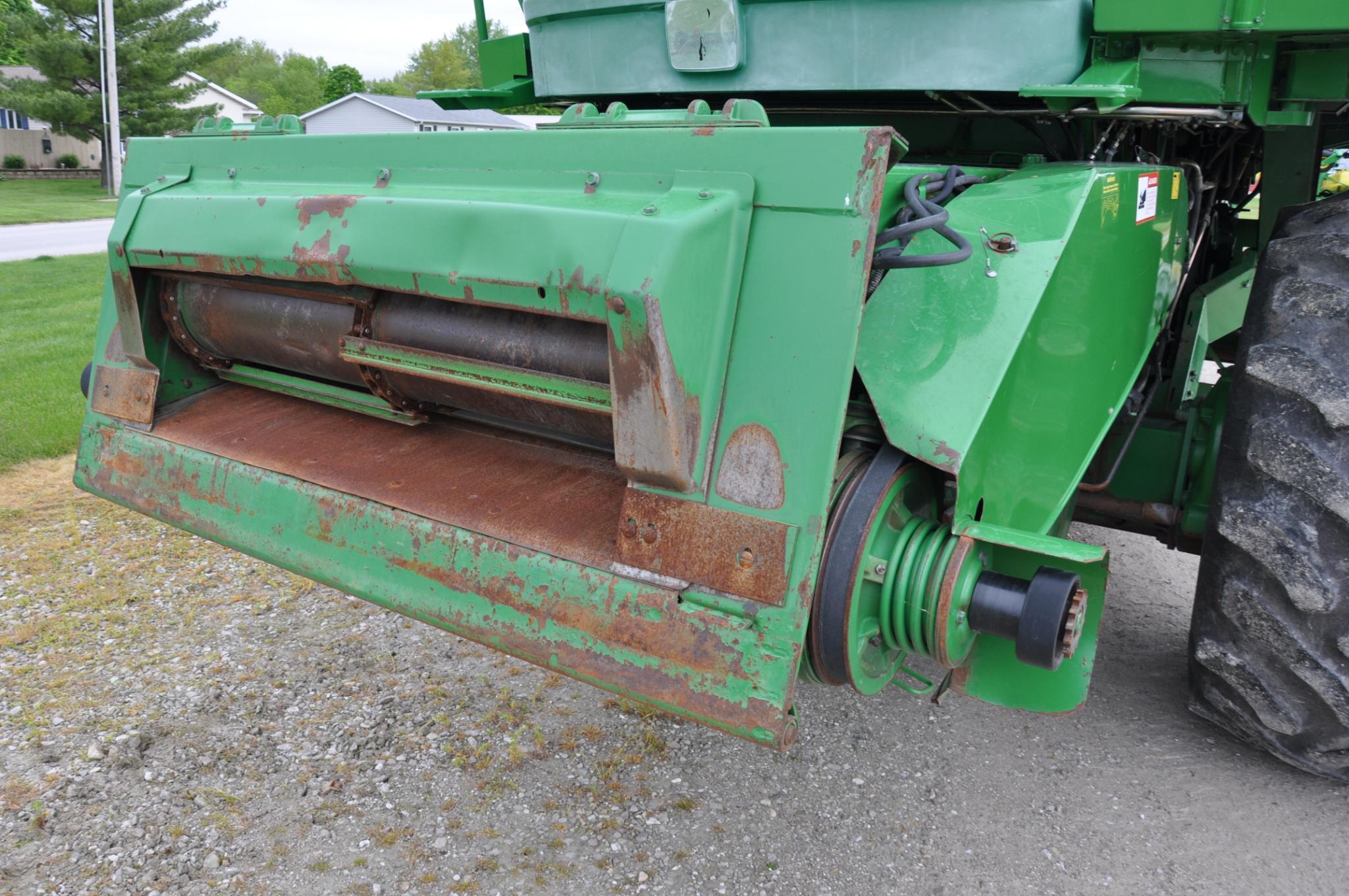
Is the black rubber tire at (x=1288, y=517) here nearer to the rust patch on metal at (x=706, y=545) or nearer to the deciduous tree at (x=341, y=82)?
the rust patch on metal at (x=706, y=545)

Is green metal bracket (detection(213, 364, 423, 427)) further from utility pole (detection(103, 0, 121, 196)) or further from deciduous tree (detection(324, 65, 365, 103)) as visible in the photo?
deciduous tree (detection(324, 65, 365, 103))

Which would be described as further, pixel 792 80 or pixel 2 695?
pixel 2 695

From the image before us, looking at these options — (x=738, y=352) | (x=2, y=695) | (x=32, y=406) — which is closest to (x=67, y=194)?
(x=32, y=406)

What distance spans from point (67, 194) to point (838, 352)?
3299 cm

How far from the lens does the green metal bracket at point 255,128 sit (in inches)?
103

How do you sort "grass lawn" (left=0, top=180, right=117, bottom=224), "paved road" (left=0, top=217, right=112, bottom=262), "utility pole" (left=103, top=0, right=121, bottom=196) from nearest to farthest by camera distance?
"paved road" (left=0, top=217, right=112, bottom=262) < "grass lawn" (left=0, top=180, right=117, bottom=224) < "utility pole" (left=103, top=0, right=121, bottom=196)

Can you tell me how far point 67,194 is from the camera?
28906 mm

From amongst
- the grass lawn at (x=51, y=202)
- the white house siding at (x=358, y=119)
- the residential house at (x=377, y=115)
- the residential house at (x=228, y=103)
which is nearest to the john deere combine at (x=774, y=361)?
the grass lawn at (x=51, y=202)

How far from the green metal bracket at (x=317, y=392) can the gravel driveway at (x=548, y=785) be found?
901 millimetres

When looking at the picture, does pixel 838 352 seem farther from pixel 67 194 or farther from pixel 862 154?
pixel 67 194

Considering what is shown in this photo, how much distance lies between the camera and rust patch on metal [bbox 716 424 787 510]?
5.74 ft

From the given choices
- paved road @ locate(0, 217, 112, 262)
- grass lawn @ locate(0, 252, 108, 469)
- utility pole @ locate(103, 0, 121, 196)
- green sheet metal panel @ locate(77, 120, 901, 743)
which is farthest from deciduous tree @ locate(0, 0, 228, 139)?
green sheet metal panel @ locate(77, 120, 901, 743)

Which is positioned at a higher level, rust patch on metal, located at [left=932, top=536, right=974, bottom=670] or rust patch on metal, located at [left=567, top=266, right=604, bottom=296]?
rust patch on metal, located at [left=567, top=266, right=604, bottom=296]

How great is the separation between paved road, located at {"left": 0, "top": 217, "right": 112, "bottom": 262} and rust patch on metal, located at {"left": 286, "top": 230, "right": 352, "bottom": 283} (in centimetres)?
1210
